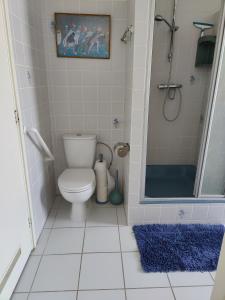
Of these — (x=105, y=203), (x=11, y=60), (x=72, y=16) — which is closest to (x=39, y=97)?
(x=11, y=60)

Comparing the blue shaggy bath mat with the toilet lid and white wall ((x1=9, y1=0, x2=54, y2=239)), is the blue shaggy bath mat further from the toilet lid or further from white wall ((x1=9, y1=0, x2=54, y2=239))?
white wall ((x1=9, y1=0, x2=54, y2=239))

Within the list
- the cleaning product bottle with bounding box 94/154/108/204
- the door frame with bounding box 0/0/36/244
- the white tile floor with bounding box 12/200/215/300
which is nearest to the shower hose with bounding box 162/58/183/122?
the cleaning product bottle with bounding box 94/154/108/204

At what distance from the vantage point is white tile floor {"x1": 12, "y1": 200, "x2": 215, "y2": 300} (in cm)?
136

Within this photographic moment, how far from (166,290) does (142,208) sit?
683 millimetres

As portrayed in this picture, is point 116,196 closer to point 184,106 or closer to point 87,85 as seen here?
point 87,85

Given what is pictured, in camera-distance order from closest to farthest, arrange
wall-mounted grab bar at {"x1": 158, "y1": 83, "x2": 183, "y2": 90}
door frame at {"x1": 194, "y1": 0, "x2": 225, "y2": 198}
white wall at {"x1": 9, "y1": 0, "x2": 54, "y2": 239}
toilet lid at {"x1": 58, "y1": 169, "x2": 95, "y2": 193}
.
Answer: white wall at {"x1": 9, "y1": 0, "x2": 54, "y2": 239}
door frame at {"x1": 194, "y1": 0, "x2": 225, "y2": 198}
toilet lid at {"x1": 58, "y1": 169, "x2": 95, "y2": 193}
wall-mounted grab bar at {"x1": 158, "y1": 83, "x2": 183, "y2": 90}

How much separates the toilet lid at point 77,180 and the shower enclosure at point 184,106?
1.93 ft

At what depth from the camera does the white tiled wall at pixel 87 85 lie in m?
1.98

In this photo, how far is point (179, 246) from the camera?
1.73 metres

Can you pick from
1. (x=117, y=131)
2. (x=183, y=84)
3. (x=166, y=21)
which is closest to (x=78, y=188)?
(x=117, y=131)

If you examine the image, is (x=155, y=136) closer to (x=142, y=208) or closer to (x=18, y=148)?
(x=142, y=208)

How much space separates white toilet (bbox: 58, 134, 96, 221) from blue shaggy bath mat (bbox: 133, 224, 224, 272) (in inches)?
22.2

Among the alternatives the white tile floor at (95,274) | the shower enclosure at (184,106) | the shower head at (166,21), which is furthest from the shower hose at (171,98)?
the white tile floor at (95,274)

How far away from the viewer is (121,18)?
2.01 m
